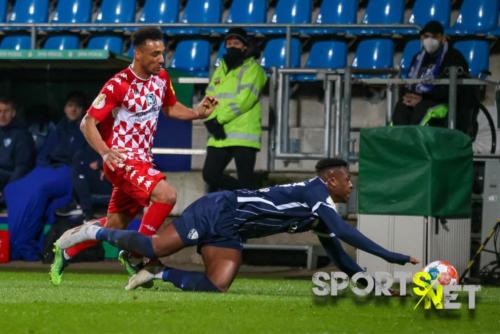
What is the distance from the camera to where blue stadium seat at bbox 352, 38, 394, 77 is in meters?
16.9

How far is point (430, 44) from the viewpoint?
14.0 m

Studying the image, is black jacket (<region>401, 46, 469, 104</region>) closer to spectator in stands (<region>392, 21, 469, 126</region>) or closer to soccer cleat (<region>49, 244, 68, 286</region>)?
spectator in stands (<region>392, 21, 469, 126</region>)

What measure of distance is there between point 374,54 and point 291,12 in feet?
5.41

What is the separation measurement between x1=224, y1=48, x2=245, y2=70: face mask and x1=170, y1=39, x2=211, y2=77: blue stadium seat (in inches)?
124

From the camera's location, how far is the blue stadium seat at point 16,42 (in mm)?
19094

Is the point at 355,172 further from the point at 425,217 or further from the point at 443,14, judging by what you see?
the point at 443,14

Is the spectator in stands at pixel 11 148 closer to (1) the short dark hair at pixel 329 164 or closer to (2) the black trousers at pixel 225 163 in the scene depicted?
(2) the black trousers at pixel 225 163

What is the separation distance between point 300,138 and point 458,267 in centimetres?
358

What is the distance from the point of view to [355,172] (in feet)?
49.2

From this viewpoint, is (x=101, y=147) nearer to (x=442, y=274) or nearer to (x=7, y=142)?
(x=442, y=274)

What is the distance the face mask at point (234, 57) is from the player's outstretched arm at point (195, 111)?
3371 millimetres

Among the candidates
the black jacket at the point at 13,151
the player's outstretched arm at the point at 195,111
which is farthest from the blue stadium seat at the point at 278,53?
the player's outstretched arm at the point at 195,111

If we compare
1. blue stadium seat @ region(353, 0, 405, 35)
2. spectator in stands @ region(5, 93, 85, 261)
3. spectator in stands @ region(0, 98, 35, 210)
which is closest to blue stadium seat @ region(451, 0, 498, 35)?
blue stadium seat @ region(353, 0, 405, 35)

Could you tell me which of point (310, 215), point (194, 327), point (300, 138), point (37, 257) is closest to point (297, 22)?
point (300, 138)
